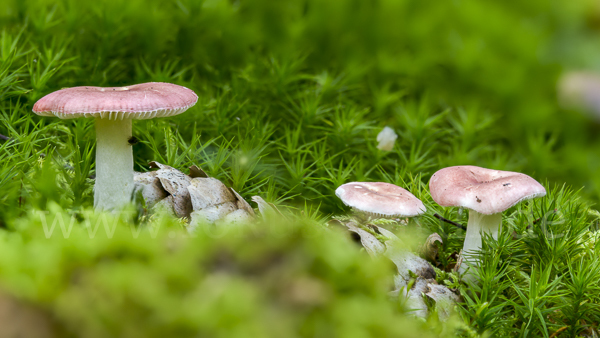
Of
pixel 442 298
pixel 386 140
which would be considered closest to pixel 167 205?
pixel 442 298

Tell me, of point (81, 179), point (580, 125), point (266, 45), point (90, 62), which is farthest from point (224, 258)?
point (580, 125)

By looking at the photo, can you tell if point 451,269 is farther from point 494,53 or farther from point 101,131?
point 494,53

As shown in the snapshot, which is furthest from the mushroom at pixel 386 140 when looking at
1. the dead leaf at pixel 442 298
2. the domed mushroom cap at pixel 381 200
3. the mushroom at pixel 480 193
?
the dead leaf at pixel 442 298

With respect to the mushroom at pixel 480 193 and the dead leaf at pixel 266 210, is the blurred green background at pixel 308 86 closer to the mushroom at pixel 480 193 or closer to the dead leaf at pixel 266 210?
the dead leaf at pixel 266 210

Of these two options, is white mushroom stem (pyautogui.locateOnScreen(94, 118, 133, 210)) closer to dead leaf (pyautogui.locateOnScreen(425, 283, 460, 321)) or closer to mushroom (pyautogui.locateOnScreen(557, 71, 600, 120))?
dead leaf (pyautogui.locateOnScreen(425, 283, 460, 321))

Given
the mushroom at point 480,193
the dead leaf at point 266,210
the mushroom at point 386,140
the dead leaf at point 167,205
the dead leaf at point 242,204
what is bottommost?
the mushroom at point 386,140

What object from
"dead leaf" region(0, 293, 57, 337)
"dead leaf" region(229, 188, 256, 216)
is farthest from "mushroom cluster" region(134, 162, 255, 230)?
"dead leaf" region(0, 293, 57, 337)
